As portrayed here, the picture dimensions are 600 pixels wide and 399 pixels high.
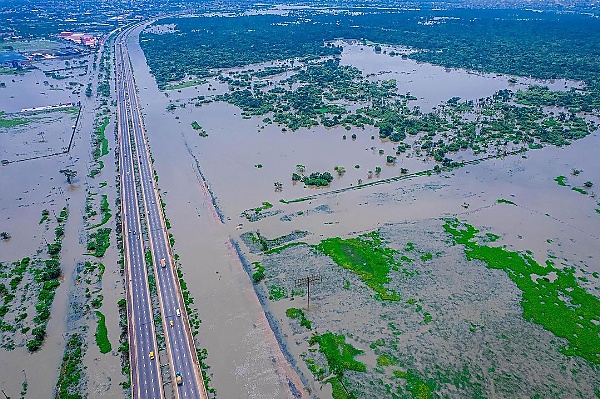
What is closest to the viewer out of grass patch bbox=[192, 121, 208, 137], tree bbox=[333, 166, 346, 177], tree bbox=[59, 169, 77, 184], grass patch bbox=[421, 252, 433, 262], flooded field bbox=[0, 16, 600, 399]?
flooded field bbox=[0, 16, 600, 399]

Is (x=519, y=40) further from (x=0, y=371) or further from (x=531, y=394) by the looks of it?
(x=0, y=371)

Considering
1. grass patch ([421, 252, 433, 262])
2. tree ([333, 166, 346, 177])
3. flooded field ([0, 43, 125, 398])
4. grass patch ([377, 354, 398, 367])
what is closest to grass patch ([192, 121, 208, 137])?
flooded field ([0, 43, 125, 398])

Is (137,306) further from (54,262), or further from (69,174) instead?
(69,174)

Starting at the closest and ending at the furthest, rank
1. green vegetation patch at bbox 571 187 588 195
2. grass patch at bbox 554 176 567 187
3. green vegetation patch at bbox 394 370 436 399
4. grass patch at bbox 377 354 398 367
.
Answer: green vegetation patch at bbox 394 370 436 399, grass patch at bbox 377 354 398 367, green vegetation patch at bbox 571 187 588 195, grass patch at bbox 554 176 567 187

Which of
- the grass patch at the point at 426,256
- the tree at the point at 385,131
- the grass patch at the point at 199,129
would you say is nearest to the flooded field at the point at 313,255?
the grass patch at the point at 426,256

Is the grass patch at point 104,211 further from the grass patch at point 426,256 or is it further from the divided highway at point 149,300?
the grass patch at point 426,256

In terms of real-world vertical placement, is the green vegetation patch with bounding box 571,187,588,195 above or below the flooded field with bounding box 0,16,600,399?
below

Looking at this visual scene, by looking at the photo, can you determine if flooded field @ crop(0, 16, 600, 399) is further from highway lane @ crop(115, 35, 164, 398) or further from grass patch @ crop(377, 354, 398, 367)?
highway lane @ crop(115, 35, 164, 398)
